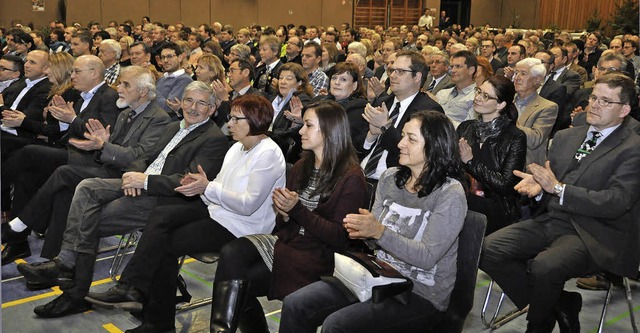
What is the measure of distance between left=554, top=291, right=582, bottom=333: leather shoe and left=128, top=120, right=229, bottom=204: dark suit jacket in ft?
7.00

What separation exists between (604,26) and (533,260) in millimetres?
21575

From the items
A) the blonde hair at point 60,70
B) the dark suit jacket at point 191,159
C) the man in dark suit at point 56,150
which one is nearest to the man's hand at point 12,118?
the man in dark suit at point 56,150

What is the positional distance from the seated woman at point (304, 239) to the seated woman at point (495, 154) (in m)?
0.94

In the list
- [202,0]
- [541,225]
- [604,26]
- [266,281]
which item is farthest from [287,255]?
[604,26]

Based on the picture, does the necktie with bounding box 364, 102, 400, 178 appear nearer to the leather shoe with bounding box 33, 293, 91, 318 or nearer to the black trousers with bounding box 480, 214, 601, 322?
the black trousers with bounding box 480, 214, 601, 322

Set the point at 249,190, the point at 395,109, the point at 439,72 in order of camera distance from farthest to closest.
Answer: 1. the point at 439,72
2. the point at 395,109
3. the point at 249,190

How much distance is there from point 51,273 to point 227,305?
4.71ft

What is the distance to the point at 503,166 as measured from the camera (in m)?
3.81

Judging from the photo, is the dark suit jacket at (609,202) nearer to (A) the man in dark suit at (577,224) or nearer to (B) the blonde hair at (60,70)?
(A) the man in dark suit at (577,224)

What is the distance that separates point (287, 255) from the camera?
3.11 m

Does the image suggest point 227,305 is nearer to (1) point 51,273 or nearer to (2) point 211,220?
(2) point 211,220

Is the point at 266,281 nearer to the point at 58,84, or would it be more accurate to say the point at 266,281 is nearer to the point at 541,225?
the point at 541,225

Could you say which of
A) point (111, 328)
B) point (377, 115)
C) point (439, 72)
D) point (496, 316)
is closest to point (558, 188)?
point (496, 316)

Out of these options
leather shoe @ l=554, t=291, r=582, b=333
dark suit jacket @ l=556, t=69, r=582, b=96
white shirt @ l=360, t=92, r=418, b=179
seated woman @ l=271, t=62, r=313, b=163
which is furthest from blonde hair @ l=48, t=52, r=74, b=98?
dark suit jacket @ l=556, t=69, r=582, b=96
